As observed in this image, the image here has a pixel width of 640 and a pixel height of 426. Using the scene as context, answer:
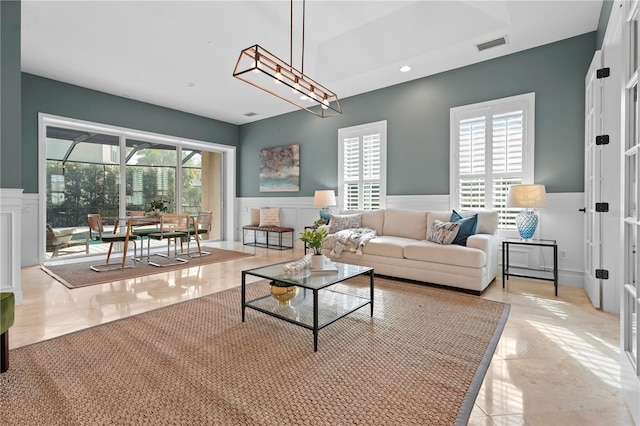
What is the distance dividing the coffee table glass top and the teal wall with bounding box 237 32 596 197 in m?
2.71

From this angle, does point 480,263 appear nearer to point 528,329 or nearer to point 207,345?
point 528,329

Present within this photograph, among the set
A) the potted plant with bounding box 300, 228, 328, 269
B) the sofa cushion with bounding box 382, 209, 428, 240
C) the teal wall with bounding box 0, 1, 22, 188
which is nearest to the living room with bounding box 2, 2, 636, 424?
the teal wall with bounding box 0, 1, 22, 188

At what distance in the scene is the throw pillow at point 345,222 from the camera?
15.6 ft

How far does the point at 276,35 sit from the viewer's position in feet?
12.2

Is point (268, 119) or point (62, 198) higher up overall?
point (268, 119)

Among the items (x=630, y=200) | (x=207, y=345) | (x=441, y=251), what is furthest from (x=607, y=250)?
(x=207, y=345)

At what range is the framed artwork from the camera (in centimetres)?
659

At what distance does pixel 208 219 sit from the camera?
5.67 m

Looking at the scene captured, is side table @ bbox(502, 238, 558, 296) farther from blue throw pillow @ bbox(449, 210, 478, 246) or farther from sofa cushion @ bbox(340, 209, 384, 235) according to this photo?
sofa cushion @ bbox(340, 209, 384, 235)

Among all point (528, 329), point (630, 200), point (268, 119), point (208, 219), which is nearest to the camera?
point (630, 200)

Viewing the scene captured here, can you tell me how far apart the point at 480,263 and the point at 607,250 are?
1.08 meters

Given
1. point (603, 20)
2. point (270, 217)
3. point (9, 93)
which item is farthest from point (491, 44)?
point (9, 93)

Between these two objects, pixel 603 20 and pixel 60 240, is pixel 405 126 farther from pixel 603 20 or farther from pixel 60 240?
pixel 60 240

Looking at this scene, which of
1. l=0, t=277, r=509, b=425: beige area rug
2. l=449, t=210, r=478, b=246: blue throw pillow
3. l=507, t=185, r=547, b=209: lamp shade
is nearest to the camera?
l=0, t=277, r=509, b=425: beige area rug
